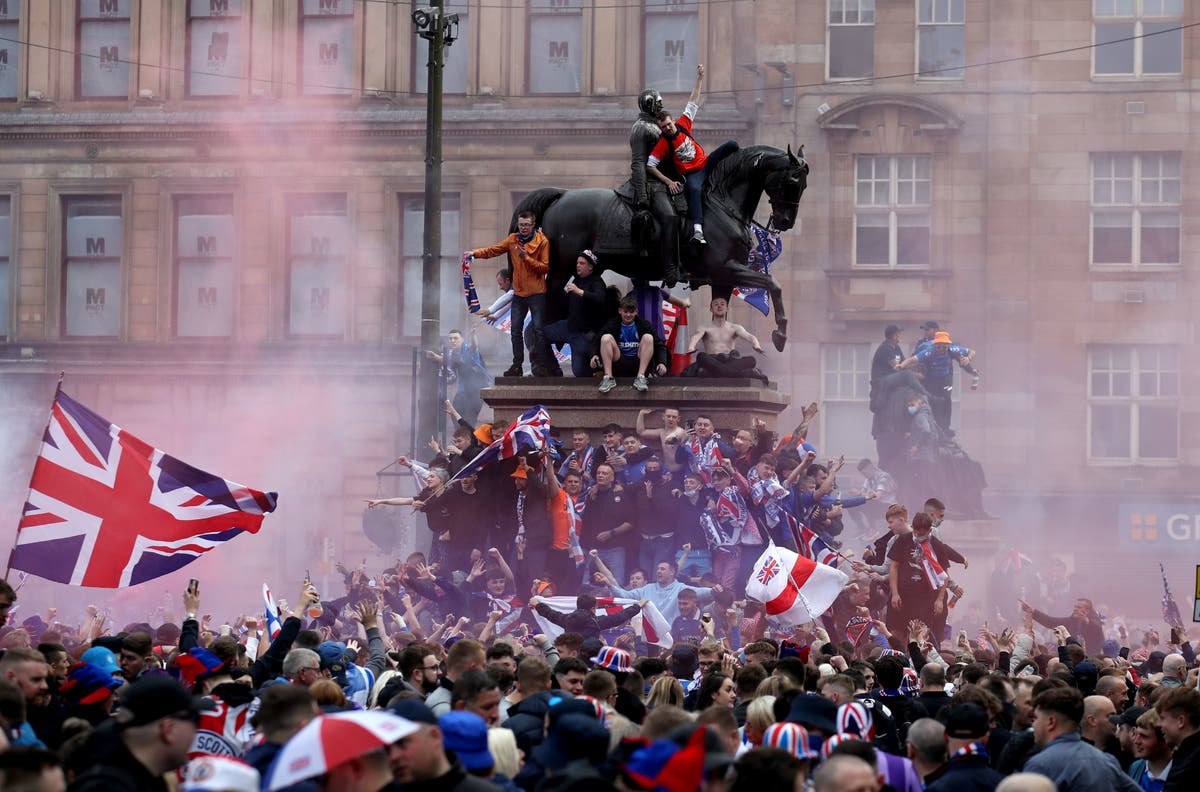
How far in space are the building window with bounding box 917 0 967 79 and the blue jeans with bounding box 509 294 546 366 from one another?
A: 1863cm

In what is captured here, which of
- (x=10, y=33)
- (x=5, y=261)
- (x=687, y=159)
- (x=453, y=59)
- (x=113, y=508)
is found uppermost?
(x=10, y=33)

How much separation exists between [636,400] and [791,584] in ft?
13.1

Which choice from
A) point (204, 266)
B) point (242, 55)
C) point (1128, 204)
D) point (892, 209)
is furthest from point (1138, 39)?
point (204, 266)

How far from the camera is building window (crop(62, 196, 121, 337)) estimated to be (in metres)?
39.2

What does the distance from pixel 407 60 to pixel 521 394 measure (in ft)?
66.5

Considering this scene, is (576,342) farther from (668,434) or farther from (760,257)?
(760,257)

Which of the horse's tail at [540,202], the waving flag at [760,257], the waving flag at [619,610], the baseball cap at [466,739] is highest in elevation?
the horse's tail at [540,202]

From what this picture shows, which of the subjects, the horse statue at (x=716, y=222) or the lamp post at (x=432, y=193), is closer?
the horse statue at (x=716, y=222)

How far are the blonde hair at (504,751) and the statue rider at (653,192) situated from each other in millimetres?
11009

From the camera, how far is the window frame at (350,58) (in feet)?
125

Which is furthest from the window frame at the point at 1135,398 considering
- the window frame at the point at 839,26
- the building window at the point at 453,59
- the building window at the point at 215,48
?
the building window at the point at 215,48

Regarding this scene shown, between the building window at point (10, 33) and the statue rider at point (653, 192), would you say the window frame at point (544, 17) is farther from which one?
the statue rider at point (653, 192)

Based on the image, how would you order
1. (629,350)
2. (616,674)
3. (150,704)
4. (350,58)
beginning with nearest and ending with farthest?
(150,704) → (616,674) → (629,350) → (350,58)

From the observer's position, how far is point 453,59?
38.2 meters
